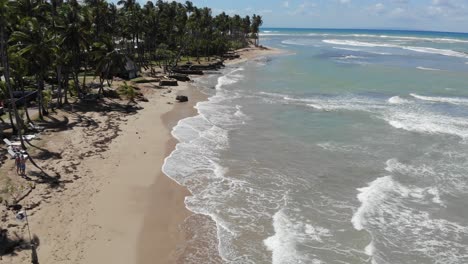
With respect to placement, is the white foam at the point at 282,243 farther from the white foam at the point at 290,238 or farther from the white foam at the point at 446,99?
the white foam at the point at 446,99

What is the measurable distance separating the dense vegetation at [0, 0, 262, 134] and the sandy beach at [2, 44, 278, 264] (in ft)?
15.0

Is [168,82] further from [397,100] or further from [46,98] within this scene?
[397,100]

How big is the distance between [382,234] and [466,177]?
1015 centimetres

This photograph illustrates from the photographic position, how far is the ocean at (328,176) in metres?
17.8

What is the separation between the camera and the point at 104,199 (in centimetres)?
2120

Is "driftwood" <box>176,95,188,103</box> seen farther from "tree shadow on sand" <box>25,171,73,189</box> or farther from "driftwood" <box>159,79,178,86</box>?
"tree shadow on sand" <box>25,171,73,189</box>

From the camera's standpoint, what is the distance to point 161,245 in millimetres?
17453

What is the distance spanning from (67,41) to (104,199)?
69.0 ft

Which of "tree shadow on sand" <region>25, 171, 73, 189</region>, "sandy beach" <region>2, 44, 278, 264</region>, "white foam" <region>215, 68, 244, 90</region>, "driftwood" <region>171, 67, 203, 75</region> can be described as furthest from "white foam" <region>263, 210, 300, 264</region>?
"driftwood" <region>171, 67, 203, 75</region>

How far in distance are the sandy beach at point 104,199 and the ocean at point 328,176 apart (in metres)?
1.39

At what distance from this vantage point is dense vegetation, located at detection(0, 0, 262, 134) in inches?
1152

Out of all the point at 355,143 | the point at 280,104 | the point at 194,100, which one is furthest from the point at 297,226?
the point at 194,100

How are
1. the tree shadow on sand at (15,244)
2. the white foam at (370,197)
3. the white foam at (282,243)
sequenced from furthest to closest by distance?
the white foam at (370,197) < the white foam at (282,243) < the tree shadow on sand at (15,244)

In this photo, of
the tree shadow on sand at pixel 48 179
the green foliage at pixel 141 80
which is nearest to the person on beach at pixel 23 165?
the tree shadow on sand at pixel 48 179
